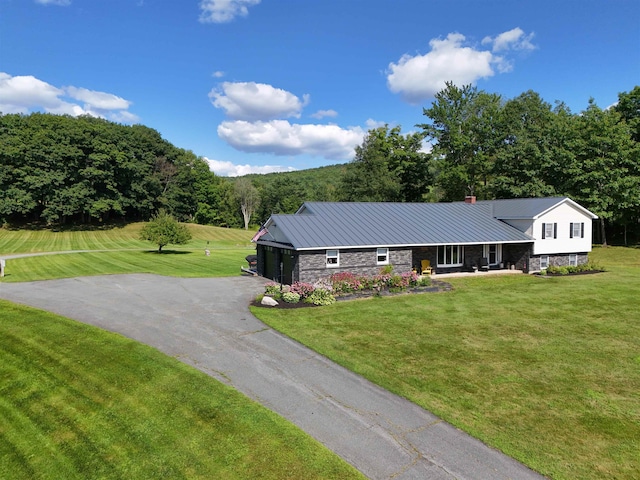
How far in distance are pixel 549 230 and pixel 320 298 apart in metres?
20.8

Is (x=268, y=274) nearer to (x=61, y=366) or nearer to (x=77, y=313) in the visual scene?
(x=77, y=313)

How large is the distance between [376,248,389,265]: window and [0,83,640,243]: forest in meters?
27.6

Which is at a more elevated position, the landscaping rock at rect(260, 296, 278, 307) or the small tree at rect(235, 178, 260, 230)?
the small tree at rect(235, 178, 260, 230)

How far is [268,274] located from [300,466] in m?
20.5

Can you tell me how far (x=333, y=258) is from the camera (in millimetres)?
22625

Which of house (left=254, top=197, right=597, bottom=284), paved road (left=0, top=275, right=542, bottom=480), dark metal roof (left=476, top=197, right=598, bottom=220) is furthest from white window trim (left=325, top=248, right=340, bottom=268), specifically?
dark metal roof (left=476, top=197, right=598, bottom=220)

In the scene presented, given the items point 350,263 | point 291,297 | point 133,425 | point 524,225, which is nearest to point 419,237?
point 350,263

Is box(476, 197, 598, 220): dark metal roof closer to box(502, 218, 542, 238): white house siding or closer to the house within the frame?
the house

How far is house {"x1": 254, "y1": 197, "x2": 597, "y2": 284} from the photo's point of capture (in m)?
22.8

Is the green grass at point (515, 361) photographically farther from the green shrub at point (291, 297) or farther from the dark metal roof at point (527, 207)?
the dark metal roof at point (527, 207)

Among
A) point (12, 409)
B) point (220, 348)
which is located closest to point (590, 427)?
point (220, 348)

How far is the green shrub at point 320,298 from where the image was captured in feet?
60.9

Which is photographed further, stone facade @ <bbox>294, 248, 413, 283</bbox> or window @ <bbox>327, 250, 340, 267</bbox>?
window @ <bbox>327, 250, 340, 267</bbox>

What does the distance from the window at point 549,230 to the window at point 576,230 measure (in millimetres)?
1738
